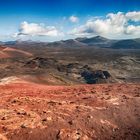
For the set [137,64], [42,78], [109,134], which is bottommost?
[137,64]

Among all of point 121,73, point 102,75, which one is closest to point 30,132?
point 102,75

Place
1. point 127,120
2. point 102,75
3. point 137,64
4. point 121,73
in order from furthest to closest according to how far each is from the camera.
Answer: point 137,64
point 121,73
point 102,75
point 127,120

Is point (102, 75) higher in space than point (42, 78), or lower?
lower

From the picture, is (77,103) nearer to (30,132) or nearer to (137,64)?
(30,132)

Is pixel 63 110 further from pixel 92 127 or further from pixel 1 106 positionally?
pixel 1 106

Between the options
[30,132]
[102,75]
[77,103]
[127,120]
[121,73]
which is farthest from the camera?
[121,73]

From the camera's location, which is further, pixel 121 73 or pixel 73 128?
pixel 121 73
